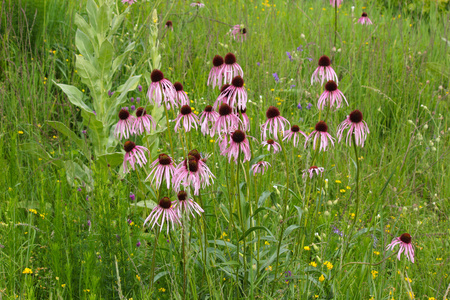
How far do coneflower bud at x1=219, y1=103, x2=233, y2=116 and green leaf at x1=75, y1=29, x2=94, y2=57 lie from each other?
1.55 metres

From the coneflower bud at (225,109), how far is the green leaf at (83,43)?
155 centimetres

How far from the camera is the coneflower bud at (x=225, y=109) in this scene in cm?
142

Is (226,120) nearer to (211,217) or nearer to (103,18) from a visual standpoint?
(211,217)

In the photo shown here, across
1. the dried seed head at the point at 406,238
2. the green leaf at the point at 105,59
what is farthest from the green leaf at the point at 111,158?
the dried seed head at the point at 406,238

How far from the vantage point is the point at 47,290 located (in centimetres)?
174

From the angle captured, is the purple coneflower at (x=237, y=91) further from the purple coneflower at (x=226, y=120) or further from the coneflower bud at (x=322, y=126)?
the coneflower bud at (x=322, y=126)

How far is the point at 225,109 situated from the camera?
→ 143 centimetres

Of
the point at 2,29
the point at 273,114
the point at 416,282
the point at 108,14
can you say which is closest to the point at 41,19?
the point at 2,29

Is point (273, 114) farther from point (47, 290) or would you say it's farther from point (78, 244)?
point (47, 290)

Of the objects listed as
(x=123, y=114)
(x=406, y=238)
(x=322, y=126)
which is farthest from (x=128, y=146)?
(x=406, y=238)

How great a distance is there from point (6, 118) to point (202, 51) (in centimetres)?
185

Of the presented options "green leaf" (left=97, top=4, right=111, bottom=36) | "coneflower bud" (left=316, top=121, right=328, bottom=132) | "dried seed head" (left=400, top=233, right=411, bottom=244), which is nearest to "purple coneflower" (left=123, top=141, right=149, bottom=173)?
"coneflower bud" (left=316, top=121, right=328, bottom=132)

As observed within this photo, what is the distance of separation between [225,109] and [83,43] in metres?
1.60

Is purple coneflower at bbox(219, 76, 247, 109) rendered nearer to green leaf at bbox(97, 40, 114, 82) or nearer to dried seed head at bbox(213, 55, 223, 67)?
dried seed head at bbox(213, 55, 223, 67)
